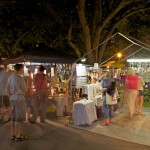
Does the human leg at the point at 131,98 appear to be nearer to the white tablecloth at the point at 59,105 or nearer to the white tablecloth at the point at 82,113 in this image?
the white tablecloth at the point at 82,113

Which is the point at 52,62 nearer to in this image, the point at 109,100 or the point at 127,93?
the point at 127,93

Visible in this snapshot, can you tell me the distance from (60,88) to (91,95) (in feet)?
5.54

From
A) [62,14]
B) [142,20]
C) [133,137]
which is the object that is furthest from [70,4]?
[133,137]

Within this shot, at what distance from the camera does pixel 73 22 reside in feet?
66.5

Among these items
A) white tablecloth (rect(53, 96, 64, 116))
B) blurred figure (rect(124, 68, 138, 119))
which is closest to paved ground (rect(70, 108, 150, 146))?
blurred figure (rect(124, 68, 138, 119))

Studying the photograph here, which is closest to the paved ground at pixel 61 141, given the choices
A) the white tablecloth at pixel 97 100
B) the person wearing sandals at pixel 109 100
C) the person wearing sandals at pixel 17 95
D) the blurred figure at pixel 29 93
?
the person wearing sandals at pixel 17 95

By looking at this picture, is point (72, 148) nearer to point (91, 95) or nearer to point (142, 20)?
point (91, 95)

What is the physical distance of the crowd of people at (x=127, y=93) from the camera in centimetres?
1138

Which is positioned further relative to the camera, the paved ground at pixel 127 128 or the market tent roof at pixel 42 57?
the market tent roof at pixel 42 57

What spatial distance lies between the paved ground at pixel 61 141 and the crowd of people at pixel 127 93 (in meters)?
1.43

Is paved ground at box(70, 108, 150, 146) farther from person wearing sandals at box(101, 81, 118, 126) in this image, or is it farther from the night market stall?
the night market stall

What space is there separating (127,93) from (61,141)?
14.6ft

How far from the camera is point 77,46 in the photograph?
17.6m

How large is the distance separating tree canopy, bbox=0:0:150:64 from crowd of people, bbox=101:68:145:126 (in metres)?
3.44
